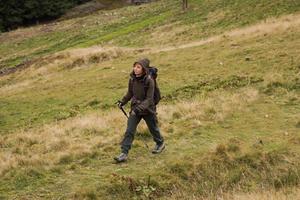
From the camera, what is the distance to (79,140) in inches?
621

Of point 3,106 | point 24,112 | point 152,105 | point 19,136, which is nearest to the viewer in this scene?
point 152,105

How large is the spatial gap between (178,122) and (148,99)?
13.7ft

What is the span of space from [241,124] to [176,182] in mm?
4439

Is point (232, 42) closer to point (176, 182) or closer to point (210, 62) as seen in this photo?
point (210, 62)

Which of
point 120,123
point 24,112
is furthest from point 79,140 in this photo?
point 24,112

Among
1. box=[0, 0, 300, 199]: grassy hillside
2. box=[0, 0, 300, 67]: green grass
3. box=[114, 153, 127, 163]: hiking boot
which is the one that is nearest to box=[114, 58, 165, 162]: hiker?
box=[114, 153, 127, 163]: hiking boot

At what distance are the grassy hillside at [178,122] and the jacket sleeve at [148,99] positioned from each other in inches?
58.2

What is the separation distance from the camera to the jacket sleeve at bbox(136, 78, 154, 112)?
1244 centimetres

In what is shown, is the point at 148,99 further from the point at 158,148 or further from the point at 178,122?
the point at 178,122

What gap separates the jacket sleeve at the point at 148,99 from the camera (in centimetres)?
1244

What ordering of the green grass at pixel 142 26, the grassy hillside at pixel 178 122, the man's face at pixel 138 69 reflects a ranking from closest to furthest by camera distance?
the grassy hillside at pixel 178 122 → the man's face at pixel 138 69 → the green grass at pixel 142 26

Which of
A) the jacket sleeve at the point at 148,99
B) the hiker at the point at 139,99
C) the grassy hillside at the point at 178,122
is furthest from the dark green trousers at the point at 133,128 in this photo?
the grassy hillside at the point at 178,122

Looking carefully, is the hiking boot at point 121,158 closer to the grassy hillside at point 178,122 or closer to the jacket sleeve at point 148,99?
the grassy hillside at point 178,122

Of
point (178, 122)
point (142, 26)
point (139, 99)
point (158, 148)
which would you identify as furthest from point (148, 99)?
point (142, 26)
